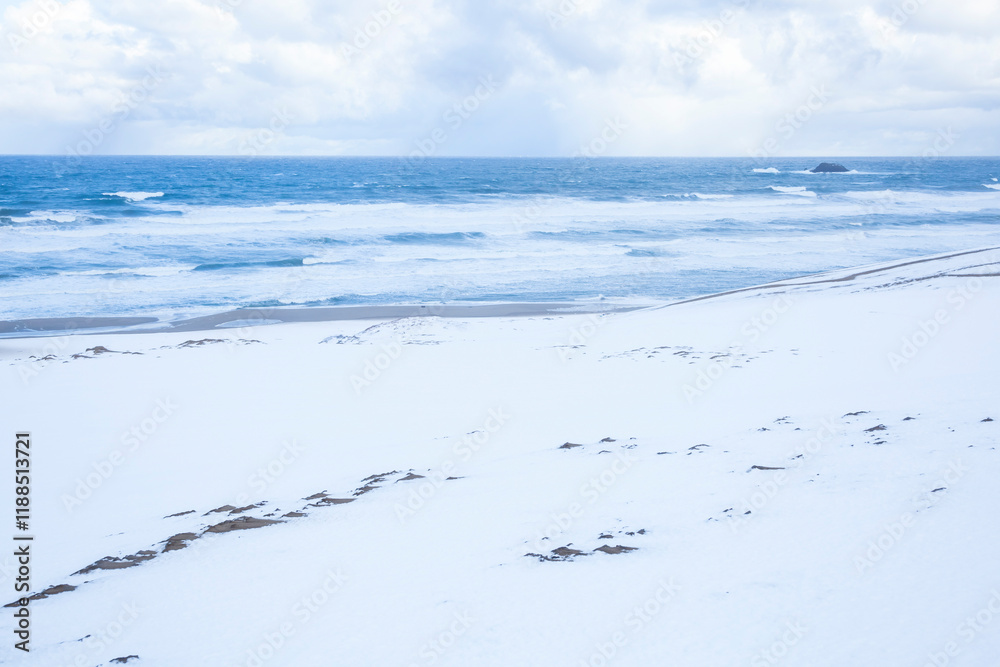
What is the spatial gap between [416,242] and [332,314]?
13.2 meters

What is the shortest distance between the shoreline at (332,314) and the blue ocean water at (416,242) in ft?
2.84

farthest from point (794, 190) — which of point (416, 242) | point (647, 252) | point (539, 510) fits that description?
point (539, 510)

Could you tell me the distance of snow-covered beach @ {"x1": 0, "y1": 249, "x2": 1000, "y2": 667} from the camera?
3650 mm

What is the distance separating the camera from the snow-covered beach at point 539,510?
144 inches

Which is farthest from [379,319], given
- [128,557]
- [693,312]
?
[128,557]

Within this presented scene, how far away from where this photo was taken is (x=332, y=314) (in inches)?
749

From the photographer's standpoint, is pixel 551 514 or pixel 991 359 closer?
pixel 551 514

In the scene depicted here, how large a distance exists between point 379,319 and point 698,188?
50454 mm

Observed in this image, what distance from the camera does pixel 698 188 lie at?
204 feet

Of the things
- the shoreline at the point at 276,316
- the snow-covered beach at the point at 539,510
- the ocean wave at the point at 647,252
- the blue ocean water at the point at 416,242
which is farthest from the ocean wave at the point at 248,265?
the snow-covered beach at the point at 539,510

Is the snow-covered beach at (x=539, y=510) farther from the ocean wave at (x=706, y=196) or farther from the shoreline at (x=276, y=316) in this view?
the ocean wave at (x=706, y=196)

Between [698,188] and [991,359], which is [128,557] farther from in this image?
[698,188]

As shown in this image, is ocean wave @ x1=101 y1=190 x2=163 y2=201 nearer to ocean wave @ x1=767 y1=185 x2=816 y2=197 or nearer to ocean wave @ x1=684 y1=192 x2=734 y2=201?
ocean wave @ x1=684 y1=192 x2=734 y2=201

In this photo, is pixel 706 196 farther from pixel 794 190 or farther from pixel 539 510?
pixel 539 510
